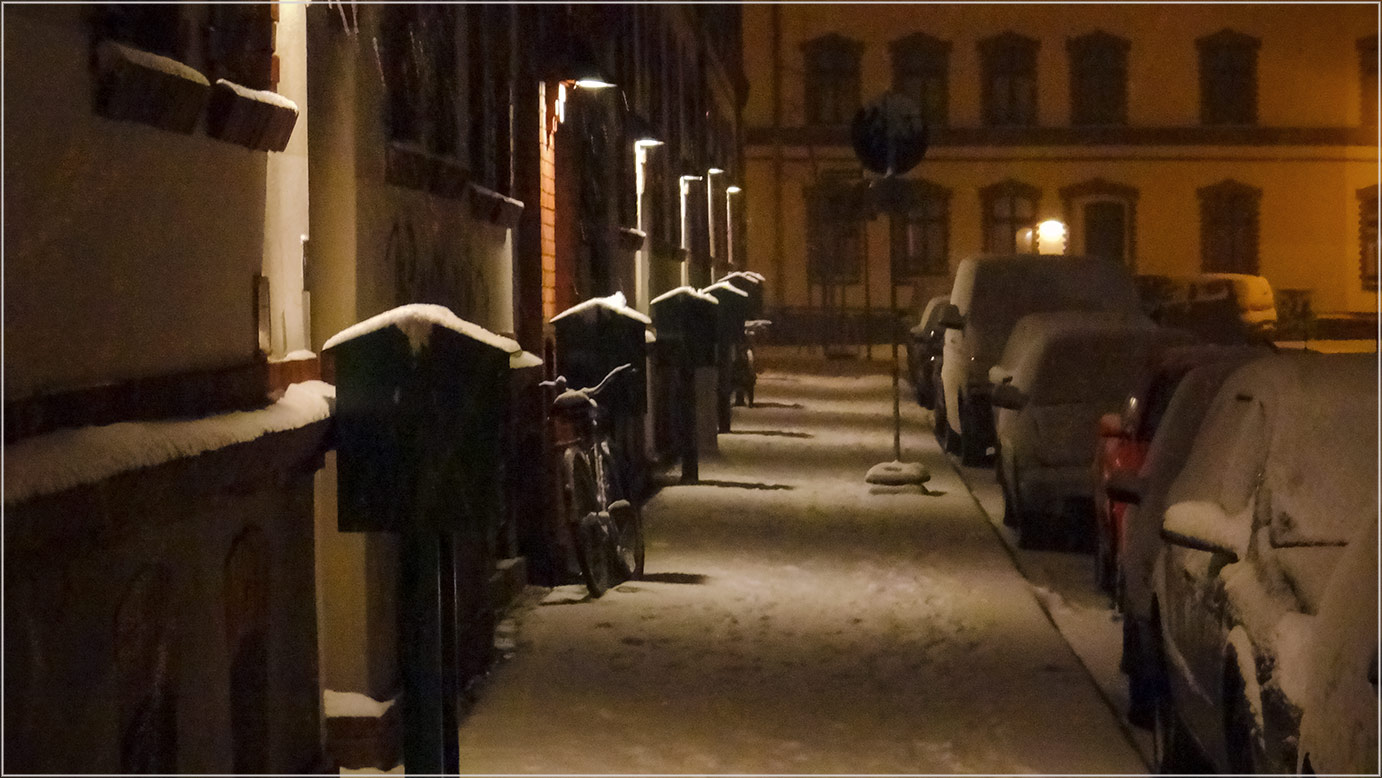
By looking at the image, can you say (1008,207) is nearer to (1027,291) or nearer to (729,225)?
(729,225)

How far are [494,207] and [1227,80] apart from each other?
49.0m

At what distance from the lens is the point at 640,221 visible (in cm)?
1791

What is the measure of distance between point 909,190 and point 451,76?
8729 mm

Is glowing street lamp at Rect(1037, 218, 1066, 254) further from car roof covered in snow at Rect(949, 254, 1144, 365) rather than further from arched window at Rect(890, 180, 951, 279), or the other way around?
car roof covered in snow at Rect(949, 254, 1144, 365)

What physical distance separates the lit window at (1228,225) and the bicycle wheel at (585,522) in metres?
47.8

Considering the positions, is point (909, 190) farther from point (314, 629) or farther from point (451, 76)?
point (314, 629)

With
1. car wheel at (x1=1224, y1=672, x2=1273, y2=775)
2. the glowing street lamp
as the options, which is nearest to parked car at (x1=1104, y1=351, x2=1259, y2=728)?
car wheel at (x1=1224, y1=672, x2=1273, y2=775)

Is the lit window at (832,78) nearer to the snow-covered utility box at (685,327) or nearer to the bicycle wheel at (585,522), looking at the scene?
the snow-covered utility box at (685,327)

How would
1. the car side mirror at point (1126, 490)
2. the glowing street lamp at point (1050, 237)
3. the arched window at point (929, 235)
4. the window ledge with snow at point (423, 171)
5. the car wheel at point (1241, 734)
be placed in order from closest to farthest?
the car wheel at point (1241, 734), the car side mirror at point (1126, 490), the window ledge with snow at point (423, 171), the glowing street lamp at point (1050, 237), the arched window at point (929, 235)

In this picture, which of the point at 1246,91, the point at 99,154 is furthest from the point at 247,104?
the point at 1246,91

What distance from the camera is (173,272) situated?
16.7 feet

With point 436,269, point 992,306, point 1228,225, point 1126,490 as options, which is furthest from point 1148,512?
point 1228,225

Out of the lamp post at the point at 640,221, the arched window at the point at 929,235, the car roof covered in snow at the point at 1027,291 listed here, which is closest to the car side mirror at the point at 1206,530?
the lamp post at the point at 640,221

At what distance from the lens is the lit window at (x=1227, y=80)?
55656mm
